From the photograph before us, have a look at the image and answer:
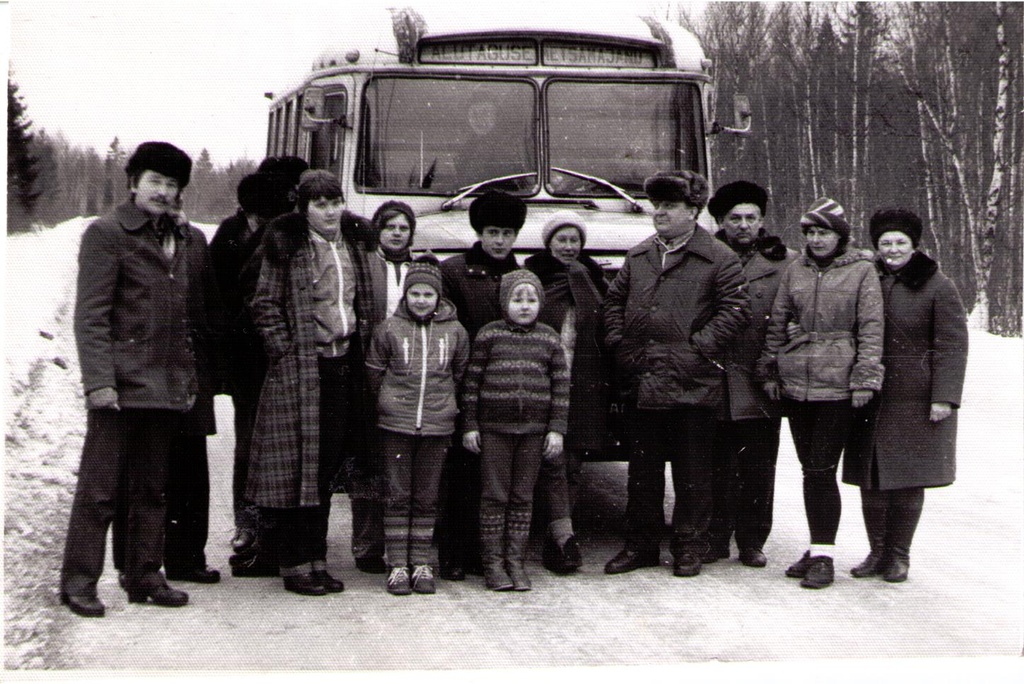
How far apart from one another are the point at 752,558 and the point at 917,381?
127 centimetres

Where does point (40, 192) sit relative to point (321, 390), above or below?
above

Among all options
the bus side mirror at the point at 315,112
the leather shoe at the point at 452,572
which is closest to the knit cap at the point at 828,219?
the leather shoe at the point at 452,572

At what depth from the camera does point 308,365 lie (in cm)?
557

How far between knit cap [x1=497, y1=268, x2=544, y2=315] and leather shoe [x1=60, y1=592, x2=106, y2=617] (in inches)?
90.0

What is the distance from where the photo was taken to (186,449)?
18.6 ft

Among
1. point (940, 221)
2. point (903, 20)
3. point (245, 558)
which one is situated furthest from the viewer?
point (940, 221)

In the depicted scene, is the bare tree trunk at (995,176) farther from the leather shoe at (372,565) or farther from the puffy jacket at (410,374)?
the leather shoe at (372,565)

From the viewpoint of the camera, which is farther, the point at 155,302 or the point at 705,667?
the point at 155,302

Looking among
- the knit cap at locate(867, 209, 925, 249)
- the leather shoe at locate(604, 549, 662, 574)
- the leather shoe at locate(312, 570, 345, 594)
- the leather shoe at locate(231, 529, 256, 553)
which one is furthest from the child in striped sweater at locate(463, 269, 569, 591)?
the knit cap at locate(867, 209, 925, 249)

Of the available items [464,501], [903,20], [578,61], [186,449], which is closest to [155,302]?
[186,449]

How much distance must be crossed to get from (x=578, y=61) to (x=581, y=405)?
7.73 feet

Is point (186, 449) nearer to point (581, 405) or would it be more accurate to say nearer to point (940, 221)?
point (581, 405)

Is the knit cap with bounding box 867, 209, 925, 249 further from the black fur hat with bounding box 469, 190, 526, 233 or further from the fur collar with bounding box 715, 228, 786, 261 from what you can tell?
the black fur hat with bounding box 469, 190, 526, 233

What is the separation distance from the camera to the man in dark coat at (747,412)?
6.31m
